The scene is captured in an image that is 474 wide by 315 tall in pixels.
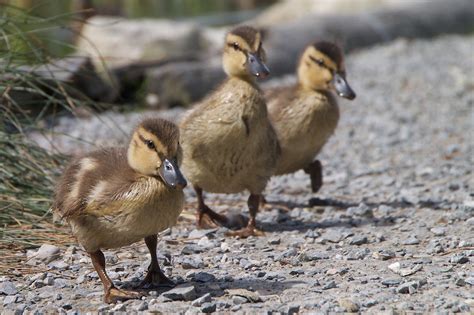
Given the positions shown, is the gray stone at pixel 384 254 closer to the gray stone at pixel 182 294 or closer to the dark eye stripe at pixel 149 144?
the gray stone at pixel 182 294

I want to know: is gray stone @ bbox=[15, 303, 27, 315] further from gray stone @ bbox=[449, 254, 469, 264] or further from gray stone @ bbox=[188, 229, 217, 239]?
gray stone @ bbox=[449, 254, 469, 264]

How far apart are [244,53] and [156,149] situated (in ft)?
6.15

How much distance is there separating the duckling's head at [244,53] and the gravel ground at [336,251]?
1.09 meters

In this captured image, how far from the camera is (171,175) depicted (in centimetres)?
460

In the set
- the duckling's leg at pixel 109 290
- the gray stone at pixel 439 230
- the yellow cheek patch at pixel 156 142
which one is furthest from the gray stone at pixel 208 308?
the gray stone at pixel 439 230

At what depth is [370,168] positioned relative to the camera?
8656mm

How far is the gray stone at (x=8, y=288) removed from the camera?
16.1 ft

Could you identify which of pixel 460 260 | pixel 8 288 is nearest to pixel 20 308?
pixel 8 288

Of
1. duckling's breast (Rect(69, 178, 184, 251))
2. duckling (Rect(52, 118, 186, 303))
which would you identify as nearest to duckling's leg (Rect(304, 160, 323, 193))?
duckling (Rect(52, 118, 186, 303))

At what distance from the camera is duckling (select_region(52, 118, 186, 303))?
15.1 ft

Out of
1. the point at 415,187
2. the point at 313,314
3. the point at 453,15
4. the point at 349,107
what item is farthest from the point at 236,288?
the point at 453,15

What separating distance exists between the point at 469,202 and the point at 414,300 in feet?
7.58

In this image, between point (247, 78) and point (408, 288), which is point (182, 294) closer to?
point (408, 288)

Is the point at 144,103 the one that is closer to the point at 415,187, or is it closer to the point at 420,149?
the point at 420,149
